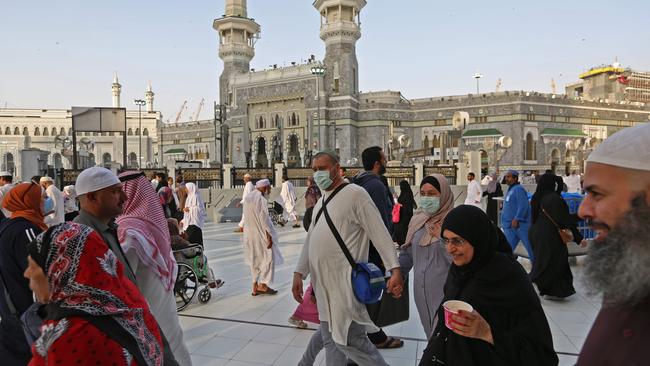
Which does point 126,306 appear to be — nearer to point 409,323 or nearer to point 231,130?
point 409,323

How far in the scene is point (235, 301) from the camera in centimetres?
488

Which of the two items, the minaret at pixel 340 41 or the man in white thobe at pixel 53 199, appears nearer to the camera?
the man in white thobe at pixel 53 199

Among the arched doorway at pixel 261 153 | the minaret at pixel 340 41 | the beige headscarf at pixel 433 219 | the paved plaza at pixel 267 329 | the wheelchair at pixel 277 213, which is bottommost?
the paved plaza at pixel 267 329

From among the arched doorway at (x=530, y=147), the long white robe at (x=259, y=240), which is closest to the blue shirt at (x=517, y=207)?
the long white robe at (x=259, y=240)

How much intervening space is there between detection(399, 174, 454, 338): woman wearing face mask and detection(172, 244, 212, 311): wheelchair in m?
2.68

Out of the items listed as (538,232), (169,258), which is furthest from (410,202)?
(169,258)

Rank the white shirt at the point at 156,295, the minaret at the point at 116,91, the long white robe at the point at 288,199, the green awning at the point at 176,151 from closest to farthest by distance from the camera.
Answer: the white shirt at the point at 156,295, the long white robe at the point at 288,199, the green awning at the point at 176,151, the minaret at the point at 116,91

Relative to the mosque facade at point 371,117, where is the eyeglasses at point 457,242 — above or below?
below

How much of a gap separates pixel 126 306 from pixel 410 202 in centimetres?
481

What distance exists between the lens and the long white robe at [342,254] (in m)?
2.44

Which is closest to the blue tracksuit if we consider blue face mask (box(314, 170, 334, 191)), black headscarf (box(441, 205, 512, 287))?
blue face mask (box(314, 170, 334, 191))

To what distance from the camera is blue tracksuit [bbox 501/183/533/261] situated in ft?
18.6

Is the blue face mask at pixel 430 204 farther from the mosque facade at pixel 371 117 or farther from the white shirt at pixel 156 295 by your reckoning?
the mosque facade at pixel 371 117

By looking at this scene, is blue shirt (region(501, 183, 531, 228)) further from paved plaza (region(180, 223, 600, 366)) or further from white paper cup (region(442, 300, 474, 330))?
white paper cup (region(442, 300, 474, 330))
